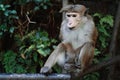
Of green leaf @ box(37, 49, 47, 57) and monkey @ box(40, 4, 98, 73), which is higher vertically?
monkey @ box(40, 4, 98, 73)

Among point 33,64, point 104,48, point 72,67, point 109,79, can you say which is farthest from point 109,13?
point 72,67

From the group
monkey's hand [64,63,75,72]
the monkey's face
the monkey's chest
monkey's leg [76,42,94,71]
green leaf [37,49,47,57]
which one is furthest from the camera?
green leaf [37,49,47,57]

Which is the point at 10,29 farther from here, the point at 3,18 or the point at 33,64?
the point at 33,64

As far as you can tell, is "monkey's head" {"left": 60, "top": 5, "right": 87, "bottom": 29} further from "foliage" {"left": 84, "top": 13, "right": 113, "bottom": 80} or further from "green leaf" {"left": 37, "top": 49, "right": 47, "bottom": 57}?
"foliage" {"left": 84, "top": 13, "right": 113, "bottom": 80}

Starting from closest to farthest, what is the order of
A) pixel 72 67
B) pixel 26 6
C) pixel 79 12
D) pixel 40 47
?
pixel 72 67 < pixel 79 12 < pixel 40 47 < pixel 26 6

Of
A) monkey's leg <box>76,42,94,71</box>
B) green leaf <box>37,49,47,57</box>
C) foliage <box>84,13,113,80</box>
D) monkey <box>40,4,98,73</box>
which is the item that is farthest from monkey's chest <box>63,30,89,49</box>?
foliage <box>84,13,113,80</box>

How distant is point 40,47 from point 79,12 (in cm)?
121

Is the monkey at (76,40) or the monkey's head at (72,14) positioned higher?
the monkey's head at (72,14)

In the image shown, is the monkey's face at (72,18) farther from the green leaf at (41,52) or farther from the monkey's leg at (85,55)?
the green leaf at (41,52)

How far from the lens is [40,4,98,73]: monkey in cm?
422

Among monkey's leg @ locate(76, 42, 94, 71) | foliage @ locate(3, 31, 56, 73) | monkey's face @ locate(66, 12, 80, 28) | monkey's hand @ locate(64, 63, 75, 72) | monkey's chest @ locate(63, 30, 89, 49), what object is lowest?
foliage @ locate(3, 31, 56, 73)

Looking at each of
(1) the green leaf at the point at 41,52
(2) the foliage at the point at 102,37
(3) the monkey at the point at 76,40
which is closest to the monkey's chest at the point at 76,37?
(3) the monkey at the point at 76,40

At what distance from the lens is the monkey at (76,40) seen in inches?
166

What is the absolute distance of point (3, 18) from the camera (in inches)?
220
